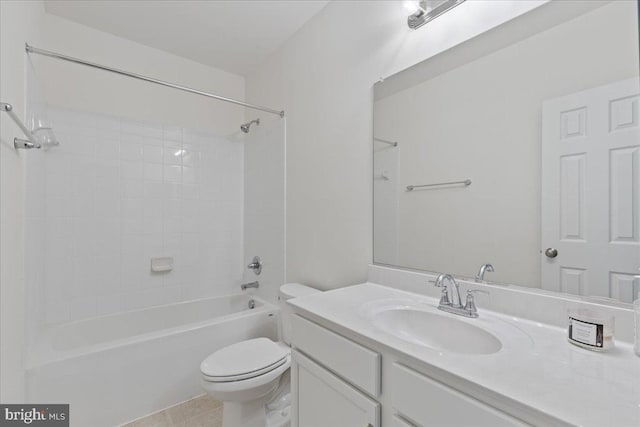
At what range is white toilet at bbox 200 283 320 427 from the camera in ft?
4.44

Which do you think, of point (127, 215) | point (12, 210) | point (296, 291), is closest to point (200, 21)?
point (127, 215)

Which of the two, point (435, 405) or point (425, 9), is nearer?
point (435, 405)

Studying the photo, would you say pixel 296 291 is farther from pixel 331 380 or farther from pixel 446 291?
pixel 446 291

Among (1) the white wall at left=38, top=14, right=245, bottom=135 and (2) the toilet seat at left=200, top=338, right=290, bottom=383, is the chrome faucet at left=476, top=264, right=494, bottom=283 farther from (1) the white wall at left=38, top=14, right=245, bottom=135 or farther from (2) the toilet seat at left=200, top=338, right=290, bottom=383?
(1) the white wall at left=38, top=14, right=245, bottom=135

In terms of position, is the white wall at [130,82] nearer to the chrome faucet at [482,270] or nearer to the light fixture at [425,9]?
the light fixture at [425,9]

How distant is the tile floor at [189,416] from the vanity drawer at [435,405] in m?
1.39

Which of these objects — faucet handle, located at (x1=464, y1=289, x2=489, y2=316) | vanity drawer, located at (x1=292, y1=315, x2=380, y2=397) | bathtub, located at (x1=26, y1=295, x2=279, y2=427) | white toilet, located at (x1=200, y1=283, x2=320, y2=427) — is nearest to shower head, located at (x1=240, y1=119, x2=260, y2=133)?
bathtub, located at (x1=26, y1=295, x2=279, y2=427)

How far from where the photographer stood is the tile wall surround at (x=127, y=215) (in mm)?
1944

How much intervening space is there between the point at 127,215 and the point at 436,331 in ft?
7.42

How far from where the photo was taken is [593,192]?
2.81 feet

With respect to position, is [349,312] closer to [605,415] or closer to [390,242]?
[390,242]

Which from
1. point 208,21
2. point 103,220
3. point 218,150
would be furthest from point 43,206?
point 208,21

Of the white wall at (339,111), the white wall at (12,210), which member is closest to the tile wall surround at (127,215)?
the white wall at (12,210)

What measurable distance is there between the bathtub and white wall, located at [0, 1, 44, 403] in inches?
6.5
